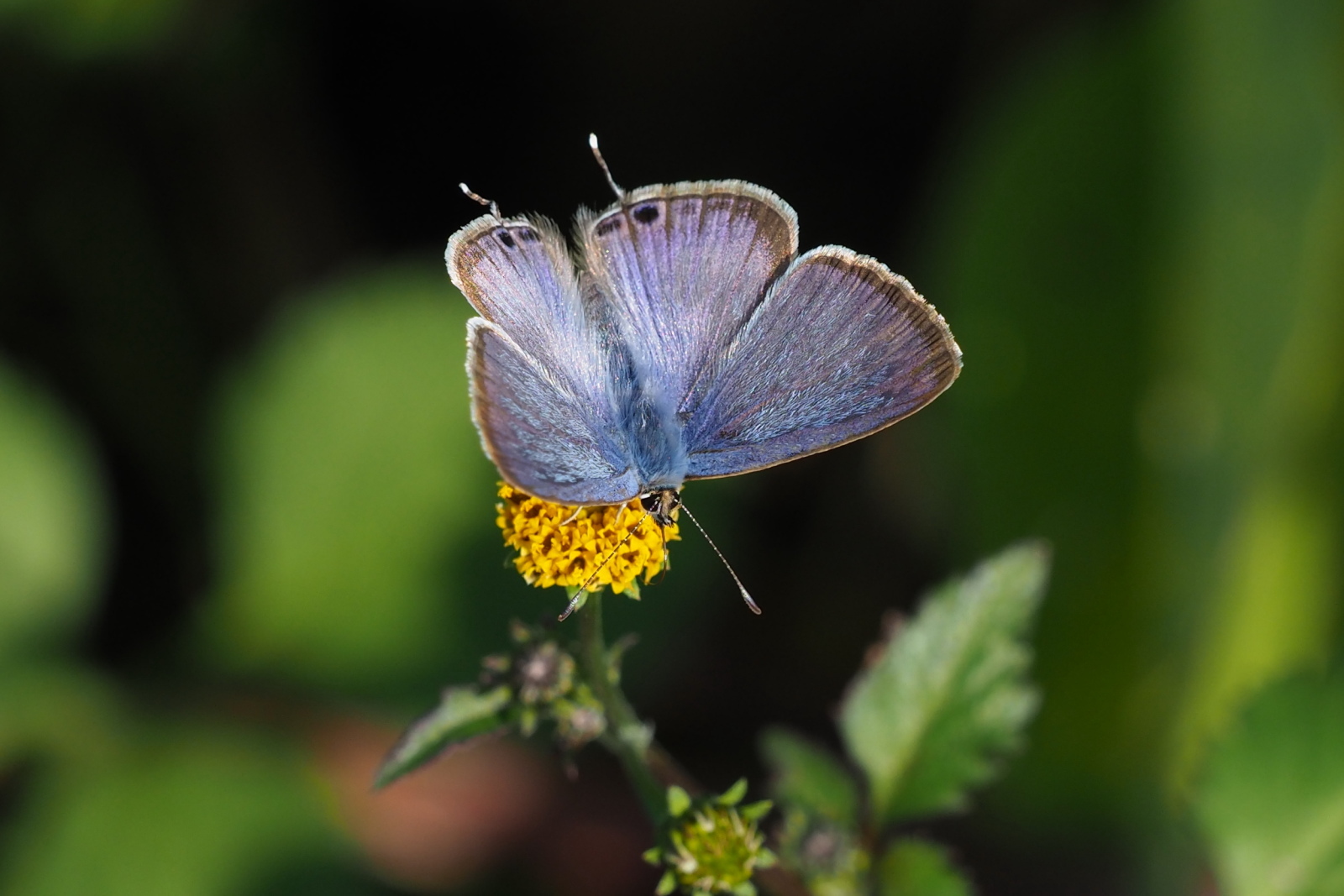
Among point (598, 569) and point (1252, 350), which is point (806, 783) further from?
point (1252, 350)

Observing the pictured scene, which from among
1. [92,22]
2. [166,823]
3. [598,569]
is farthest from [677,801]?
[92,22]

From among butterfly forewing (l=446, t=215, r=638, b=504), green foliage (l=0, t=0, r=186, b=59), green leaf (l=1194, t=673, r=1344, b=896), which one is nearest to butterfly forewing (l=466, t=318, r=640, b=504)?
butterfly forewing (l=446, t=215, r=638, b=504)

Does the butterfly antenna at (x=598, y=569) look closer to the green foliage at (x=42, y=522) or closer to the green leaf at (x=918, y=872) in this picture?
the green leaf at (x=918, y=872)

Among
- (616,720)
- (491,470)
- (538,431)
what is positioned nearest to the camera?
(616,720)

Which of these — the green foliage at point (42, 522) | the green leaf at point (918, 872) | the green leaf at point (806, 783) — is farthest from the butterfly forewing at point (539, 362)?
the green foliage at point (42, 522)

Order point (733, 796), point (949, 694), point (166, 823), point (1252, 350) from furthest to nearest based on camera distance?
1. point (166, 823)
2. point (1252, 350)
3. point (949, 694)
4. point (733, 796)
